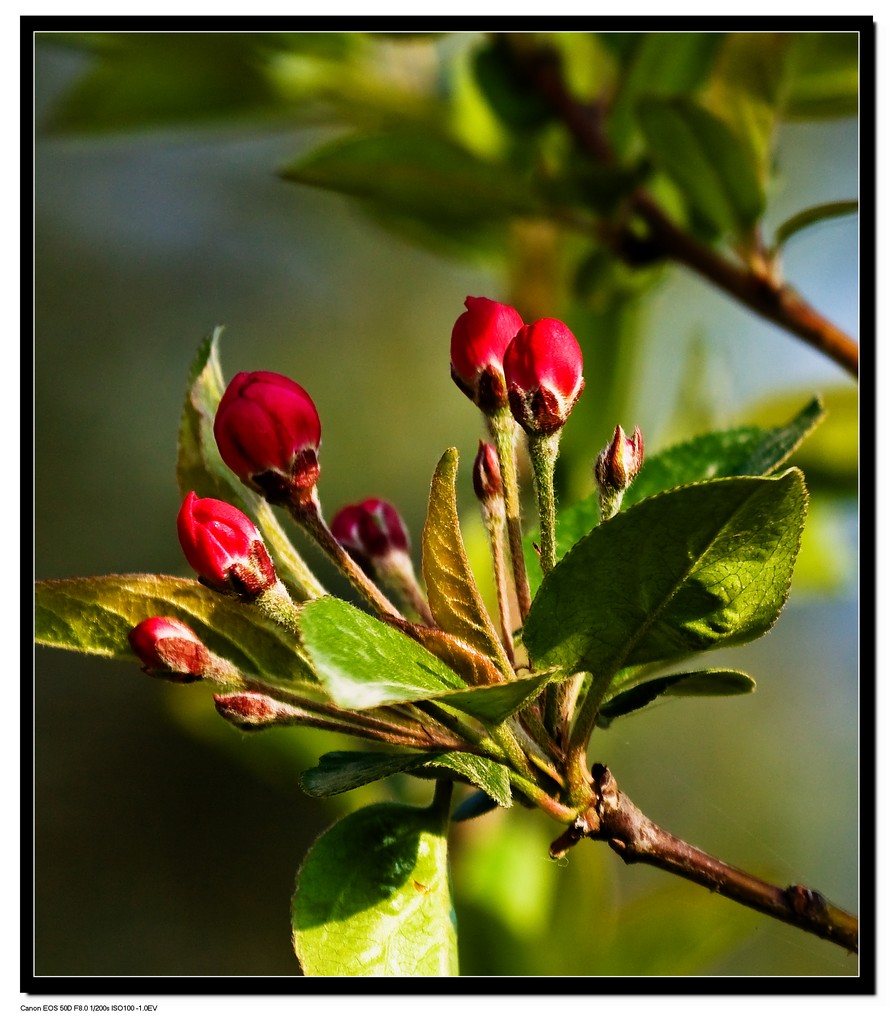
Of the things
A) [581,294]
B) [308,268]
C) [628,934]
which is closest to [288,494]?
[581,294]

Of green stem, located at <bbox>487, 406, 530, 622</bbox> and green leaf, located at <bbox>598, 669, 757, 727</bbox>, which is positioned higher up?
green stem, located at <bbox>487, 406, 530, 622</bbox>

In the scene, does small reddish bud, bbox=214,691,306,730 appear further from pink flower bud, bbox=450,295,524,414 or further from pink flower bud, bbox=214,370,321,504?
pink flower bud, bbox=450,295,524,414

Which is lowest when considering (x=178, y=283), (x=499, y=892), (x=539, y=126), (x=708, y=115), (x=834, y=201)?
(x=499, y=892)

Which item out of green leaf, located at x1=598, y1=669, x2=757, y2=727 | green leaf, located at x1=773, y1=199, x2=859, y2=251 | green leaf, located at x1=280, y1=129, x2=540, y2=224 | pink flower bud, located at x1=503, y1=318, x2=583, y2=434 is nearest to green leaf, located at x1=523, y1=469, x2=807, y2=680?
green leaf, located at x1=598, y1=669, x2=757, y2=727

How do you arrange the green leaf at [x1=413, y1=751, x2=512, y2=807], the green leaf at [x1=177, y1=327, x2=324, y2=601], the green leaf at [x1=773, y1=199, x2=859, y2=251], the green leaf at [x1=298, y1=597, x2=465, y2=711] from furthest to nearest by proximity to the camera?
the green leaf at [x1=773, y1=199, x2=859, y2=251] → the green leaf at [x1=177, y1=327, x2=324, y2=601] → the green leaf at [x1=413, y1=751, x2=512, y2=807] → the green leaf at [x1=298, y1=597, x2=465, y2=711]

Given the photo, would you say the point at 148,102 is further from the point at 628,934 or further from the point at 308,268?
the point at 308,268

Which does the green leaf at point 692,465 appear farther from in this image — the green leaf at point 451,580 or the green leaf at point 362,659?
the green leaf at point 362,659
